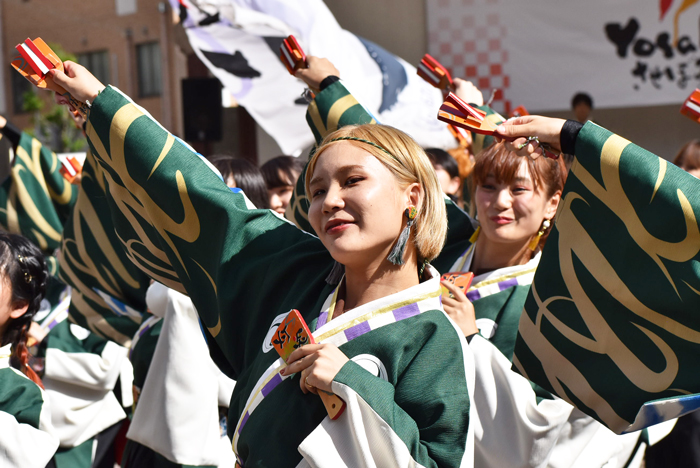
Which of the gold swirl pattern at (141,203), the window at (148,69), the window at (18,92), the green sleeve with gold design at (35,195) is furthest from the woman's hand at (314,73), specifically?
the window at (18,92)

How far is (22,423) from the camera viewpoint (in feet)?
6.15

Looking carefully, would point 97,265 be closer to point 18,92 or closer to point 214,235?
point 214,235

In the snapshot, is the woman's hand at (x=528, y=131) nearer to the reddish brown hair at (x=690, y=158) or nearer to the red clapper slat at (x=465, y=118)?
the red clapper slat at (x=465, y=118)

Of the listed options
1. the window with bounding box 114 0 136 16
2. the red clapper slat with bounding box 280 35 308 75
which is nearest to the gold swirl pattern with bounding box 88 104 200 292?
the red clapper slat with bounding box 280 35 308 75

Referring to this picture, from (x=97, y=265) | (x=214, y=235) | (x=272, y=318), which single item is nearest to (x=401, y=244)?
(x=272, y=318)

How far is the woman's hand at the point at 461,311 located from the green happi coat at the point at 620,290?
0.97 ft

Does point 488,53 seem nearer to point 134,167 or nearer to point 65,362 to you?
point 65,362

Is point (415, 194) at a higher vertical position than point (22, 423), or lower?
higher

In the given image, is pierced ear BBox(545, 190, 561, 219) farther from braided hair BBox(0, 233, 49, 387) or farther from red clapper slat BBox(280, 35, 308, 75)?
braided hair BBox(0, 233, 49, 387)

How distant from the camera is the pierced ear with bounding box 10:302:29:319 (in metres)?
2.10

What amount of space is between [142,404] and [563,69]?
518 cm

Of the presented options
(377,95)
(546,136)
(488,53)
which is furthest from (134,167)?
(488,53)

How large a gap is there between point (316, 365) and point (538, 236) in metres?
1.17

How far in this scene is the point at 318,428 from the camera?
133 cm
